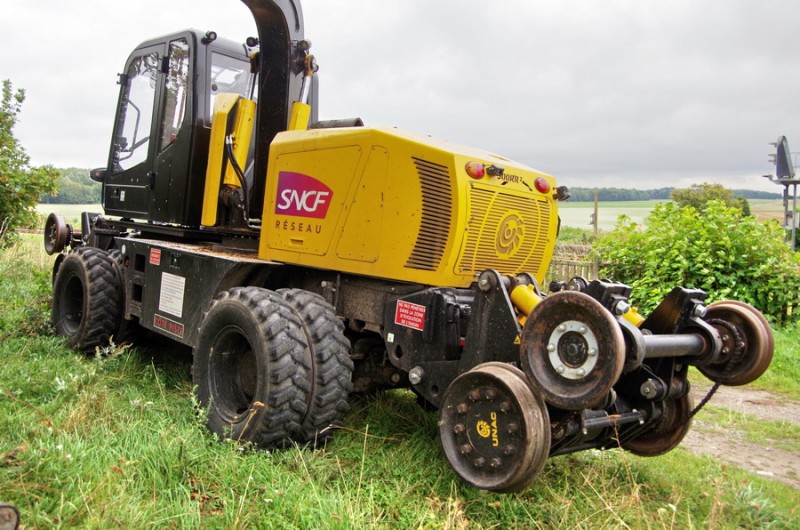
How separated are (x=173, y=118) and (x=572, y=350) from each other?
4501 millimetres

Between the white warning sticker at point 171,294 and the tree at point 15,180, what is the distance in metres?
7.43

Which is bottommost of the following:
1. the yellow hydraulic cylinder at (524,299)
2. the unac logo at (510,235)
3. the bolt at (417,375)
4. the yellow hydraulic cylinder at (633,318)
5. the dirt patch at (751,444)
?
the dirt patch at (751,444)

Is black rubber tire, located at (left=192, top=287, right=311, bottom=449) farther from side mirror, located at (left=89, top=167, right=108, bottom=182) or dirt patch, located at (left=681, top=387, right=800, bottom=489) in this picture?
side mirror, located at (left=89, top=167, right=108, bottom=182)

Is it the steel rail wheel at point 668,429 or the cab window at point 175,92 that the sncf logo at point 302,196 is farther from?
the steel rail wheel at point 668,429

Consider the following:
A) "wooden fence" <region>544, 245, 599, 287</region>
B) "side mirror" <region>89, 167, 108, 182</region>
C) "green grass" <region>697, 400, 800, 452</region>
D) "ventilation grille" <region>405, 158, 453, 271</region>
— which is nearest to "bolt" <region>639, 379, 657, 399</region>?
"ventilation grille" <region>405, 158, 453, 271</region>

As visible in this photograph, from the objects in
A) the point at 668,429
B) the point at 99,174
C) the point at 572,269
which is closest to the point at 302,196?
the point at 668,429

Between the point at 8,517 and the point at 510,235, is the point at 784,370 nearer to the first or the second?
the point at 510,235

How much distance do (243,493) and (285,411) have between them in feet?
2.10

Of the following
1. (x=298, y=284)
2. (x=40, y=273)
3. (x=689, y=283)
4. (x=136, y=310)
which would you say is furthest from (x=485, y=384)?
(x=40, y=273)

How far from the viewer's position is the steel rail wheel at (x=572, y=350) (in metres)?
2.89

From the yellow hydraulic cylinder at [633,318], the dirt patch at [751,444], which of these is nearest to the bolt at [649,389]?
the yellow hydraulic cylinder at [633,318]

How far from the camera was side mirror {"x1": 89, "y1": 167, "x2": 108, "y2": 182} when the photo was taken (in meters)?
7.21

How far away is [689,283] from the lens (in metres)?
9.42

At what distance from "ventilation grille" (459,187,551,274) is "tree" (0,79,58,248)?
9830mm
